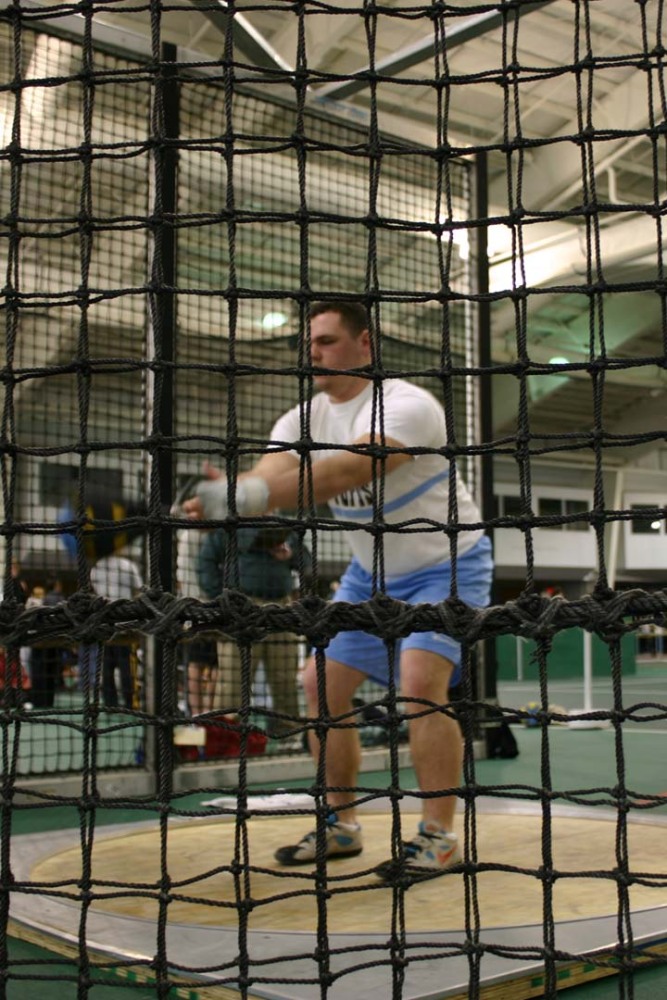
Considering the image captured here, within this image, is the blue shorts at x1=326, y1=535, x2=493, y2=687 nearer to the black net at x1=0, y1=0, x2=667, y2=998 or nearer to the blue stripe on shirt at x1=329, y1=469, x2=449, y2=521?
the black net at x1=0, y1=0, x2=667, y2=998

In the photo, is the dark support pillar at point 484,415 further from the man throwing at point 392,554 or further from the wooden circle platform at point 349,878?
the man throwing at point 392,554

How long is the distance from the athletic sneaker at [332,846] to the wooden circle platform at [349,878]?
0.08 feet

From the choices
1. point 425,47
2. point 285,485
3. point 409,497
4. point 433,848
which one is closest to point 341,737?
point 433,848

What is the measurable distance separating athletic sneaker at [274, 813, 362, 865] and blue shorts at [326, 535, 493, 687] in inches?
12.6

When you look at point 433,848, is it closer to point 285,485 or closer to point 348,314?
point 285,485

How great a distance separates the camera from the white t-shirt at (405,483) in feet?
6.68

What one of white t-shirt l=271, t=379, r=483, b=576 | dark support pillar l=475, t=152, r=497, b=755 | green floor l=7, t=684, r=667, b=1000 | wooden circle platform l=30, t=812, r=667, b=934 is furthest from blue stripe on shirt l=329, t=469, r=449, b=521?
dark support pillar l=475, t=152, r=497, b=755

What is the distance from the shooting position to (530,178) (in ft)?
30.3

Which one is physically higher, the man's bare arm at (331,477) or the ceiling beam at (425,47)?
the ceiling beam at (425,47)

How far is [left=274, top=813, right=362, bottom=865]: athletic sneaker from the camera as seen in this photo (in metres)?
2.13

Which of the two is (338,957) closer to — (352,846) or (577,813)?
(352,846)

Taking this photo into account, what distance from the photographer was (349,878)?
3.92ft

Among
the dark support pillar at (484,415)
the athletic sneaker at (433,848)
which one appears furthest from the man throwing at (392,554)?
the dark support pillar at (484,415)

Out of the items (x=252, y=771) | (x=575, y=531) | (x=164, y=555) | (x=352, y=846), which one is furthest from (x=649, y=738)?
(x=575, y=531)
